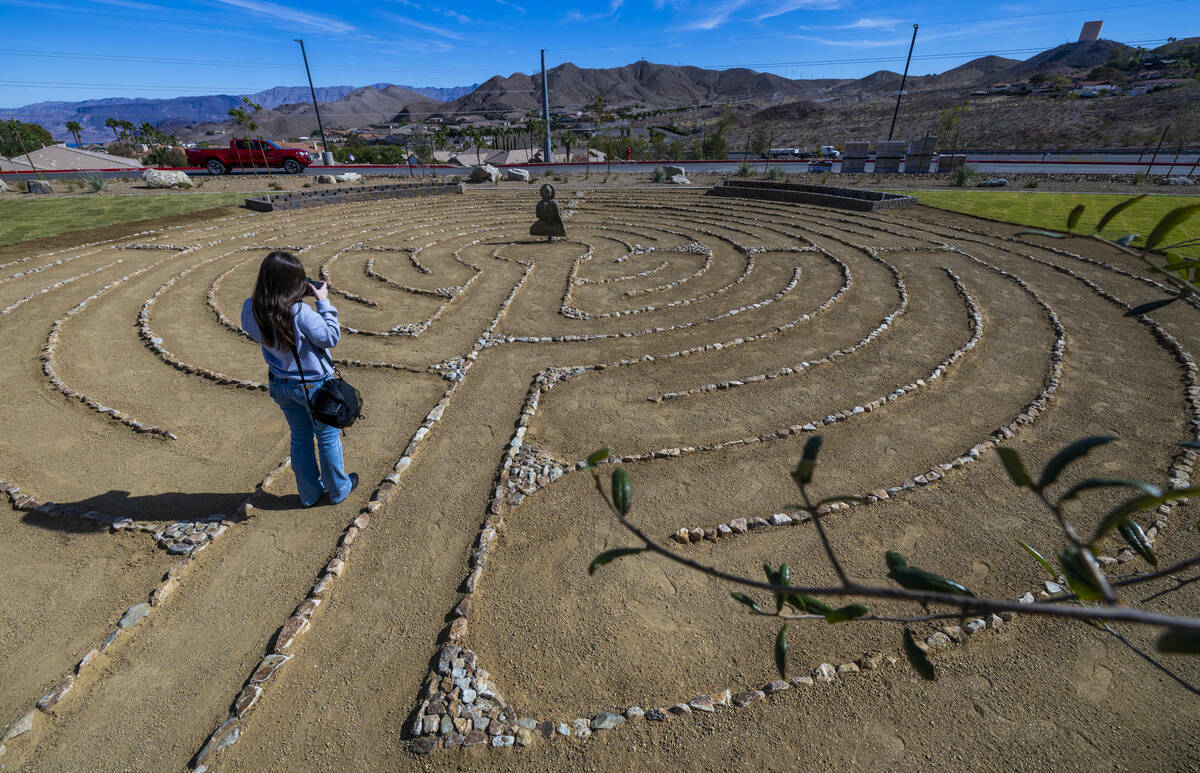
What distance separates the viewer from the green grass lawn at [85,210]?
71.5 feet

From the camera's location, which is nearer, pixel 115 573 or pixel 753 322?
pixel 115 573

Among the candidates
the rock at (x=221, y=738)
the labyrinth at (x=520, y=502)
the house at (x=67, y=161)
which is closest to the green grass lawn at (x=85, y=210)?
the labyrinth at (x=520, y=502)

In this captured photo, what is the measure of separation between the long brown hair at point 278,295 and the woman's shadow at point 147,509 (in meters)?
2.43

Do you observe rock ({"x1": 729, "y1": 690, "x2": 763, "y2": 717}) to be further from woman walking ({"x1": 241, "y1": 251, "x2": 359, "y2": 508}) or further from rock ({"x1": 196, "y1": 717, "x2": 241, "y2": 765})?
woman walking ({"x1": 241, "y1": 251, "x2": 359, "y2": 508})

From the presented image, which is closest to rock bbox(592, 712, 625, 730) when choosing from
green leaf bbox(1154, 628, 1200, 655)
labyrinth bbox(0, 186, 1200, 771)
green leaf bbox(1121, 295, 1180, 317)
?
labyrinth bbox(0, 186, 1200, 771)

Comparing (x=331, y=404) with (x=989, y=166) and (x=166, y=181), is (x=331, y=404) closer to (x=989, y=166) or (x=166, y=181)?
(x=166, y=181)

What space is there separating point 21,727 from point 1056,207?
31632 millimetres

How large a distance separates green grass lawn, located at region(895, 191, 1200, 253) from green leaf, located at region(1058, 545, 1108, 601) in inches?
886

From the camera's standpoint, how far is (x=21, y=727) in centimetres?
440

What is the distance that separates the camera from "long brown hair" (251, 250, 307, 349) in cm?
542

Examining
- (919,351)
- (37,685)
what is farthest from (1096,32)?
(37,685)

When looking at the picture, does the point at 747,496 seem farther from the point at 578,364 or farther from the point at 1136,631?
the point at 578,364

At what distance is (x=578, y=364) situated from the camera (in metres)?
10.4

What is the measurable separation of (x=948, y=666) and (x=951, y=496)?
8.57 ft
